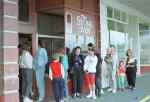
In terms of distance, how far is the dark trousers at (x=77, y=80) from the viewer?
39.2ft

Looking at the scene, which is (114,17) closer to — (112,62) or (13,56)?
(112,62)

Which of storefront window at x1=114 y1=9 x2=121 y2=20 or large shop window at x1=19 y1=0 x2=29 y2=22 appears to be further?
storefront window at x1=114 y1=9 x2=121 y2=20

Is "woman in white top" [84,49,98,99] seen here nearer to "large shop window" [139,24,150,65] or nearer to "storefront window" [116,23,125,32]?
"storefront window" [116,23,125,32]

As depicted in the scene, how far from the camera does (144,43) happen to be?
76.7ft

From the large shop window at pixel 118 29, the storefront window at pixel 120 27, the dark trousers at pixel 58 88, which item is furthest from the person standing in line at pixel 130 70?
the dark trousers at pixel 58 88

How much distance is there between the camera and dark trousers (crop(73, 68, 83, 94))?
1196 centimetres

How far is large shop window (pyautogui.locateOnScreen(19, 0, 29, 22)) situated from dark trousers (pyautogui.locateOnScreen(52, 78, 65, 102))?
8.33 feet

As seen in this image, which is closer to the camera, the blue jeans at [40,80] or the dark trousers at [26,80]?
the dark trousers at [26,80]

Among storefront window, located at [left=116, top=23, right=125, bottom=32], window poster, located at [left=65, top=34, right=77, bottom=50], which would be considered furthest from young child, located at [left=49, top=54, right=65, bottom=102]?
storefront window, located at [left=116, top=23, right=125, bottom=32]

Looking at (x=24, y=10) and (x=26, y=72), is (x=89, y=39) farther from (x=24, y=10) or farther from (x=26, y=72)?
(x=26, y=72)

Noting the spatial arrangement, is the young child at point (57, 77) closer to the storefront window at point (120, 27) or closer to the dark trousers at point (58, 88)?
the dark trousers at point (58, 88)

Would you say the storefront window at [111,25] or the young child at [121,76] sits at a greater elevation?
the storefront window at [111,25]

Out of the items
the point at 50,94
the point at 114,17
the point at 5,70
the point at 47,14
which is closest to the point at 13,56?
the point at 5,70

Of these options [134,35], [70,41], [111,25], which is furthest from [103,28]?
[134,35]
